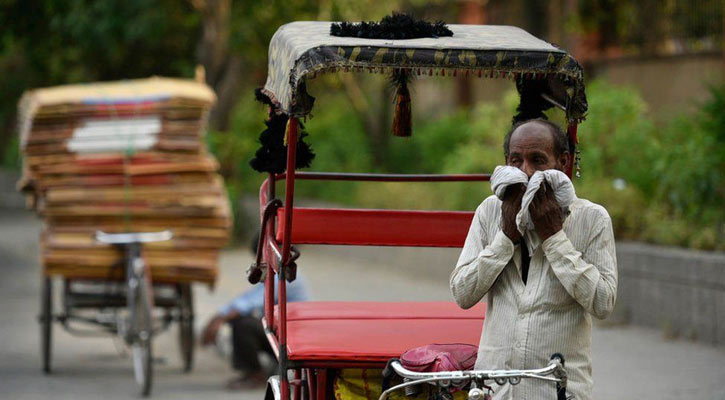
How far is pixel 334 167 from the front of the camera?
20328 mm

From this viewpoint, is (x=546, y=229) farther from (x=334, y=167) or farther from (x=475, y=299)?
(x=334, y=167)

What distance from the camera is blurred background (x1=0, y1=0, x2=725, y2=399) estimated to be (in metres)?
9.91

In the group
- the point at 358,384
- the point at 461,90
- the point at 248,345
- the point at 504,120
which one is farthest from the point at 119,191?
the point at 461,90

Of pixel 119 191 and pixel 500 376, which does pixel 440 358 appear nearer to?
pixel 500 376

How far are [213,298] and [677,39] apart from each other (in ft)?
22.6

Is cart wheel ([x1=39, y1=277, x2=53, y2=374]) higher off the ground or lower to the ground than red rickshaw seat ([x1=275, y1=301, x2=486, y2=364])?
lower

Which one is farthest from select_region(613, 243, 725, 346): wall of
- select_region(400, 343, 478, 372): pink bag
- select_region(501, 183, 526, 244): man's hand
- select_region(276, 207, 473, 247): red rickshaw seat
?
select_region(501, 183, 526, 244): man's hand

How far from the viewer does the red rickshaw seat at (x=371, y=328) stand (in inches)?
192

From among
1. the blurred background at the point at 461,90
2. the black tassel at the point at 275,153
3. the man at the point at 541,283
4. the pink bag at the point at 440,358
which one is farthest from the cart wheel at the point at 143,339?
the man at the point at 541,283

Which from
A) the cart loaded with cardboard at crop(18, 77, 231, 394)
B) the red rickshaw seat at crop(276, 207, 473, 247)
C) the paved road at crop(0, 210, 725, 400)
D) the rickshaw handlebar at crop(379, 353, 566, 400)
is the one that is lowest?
the paved road at crop(0, 210, 725, 400)

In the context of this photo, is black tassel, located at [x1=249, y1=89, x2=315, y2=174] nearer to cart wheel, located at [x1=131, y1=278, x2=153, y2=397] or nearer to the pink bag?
the pink bag

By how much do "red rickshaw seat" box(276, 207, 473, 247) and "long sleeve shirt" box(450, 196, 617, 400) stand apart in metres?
1.33

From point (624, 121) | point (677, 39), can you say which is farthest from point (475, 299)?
point (677, 39)

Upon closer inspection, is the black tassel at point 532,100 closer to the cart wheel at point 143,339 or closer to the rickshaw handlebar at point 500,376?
the rickshaw handlebar at point 500,376
